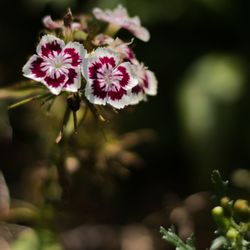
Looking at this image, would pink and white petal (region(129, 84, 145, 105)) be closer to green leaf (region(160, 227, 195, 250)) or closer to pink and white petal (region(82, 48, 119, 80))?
pink and white petal (region(82, 48, 119, 80))

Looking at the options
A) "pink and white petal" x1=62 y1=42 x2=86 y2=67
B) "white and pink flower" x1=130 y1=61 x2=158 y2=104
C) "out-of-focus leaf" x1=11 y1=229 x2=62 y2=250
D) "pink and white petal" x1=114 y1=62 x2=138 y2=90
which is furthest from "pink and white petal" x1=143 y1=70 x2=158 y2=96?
"out-of-focus leaf" x1=11 y1=229 x2=62 y2=250

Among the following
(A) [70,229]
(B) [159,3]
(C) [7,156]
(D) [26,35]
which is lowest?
(A) [70,229]

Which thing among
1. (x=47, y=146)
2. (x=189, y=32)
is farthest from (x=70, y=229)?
(x=189, y=32)

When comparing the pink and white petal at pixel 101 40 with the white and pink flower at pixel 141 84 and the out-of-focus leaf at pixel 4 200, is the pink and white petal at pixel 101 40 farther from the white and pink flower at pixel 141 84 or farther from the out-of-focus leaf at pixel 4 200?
the out-of-focus leaf at pixel 4 200

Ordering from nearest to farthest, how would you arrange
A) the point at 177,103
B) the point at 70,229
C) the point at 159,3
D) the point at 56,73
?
the point at 56,73, the point at 70,229, the point at 177,103, the point at 159,3

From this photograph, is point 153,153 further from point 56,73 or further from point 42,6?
point 56,73

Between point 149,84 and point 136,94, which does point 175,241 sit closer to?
point 136,94
